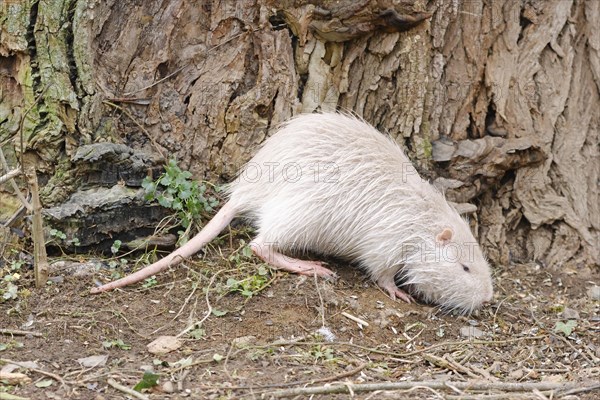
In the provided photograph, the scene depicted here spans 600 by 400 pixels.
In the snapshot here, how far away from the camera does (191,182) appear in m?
5.08

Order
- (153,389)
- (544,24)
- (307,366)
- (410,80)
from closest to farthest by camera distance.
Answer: (153,389)
(307,366)
(410,80)
(544,24)

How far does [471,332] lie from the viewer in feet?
15.6

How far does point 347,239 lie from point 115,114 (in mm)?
1609

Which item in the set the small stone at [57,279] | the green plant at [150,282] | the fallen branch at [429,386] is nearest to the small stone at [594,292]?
the fallen branch at [429,386]

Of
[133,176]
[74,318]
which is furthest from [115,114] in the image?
[74,318]

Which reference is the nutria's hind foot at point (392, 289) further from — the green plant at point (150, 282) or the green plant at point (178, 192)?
the green plant at point (150, 282)

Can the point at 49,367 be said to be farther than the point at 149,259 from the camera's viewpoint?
No

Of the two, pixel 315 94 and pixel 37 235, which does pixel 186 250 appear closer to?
pixel 37 235

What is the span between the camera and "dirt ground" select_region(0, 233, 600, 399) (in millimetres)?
3684

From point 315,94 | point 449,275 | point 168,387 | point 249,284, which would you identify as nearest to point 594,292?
point 449,275

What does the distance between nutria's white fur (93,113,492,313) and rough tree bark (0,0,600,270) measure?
326mm

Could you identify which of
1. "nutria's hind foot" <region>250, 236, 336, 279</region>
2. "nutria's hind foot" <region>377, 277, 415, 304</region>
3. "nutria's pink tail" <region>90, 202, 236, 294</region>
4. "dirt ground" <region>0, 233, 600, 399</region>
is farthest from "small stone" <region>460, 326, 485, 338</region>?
"nutria's pink tail" <region>90, 202, 236, 294</region>

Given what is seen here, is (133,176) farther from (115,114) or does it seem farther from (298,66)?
(298,66)

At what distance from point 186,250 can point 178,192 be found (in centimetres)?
40
